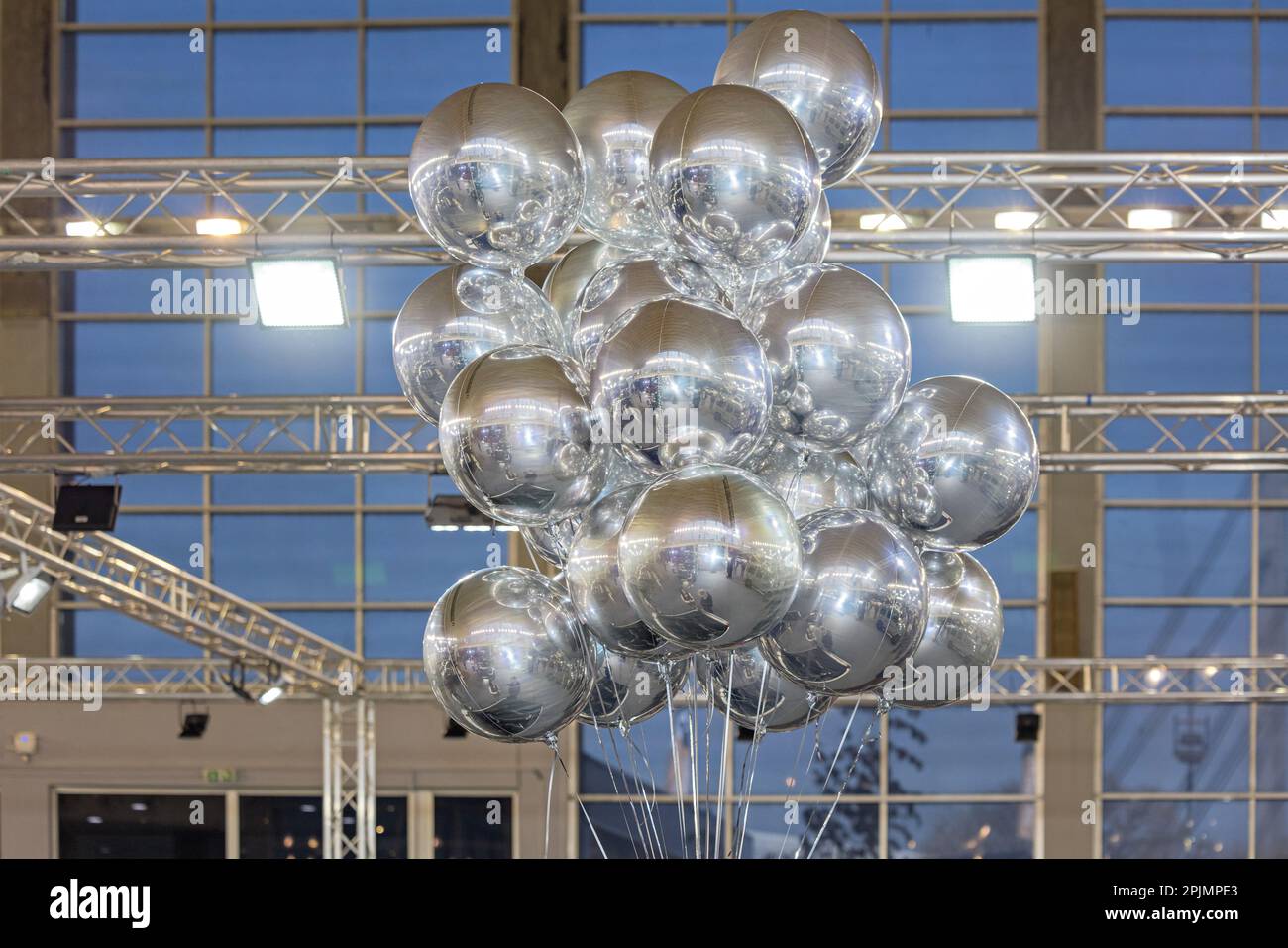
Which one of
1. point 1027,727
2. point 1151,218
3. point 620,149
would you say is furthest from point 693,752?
point 1027,727

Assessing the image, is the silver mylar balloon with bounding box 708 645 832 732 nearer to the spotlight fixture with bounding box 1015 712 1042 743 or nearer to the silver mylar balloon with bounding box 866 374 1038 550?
the silver mylar balloon with bounding box 866 374 1038 550

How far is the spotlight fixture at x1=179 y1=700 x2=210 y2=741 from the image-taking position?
11.2 m

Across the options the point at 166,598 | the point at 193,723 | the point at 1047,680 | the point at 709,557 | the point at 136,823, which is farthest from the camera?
the point at 136,823

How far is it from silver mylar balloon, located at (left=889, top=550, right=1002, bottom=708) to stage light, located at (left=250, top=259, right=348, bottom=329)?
3971 mm

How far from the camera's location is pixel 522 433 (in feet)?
8.98

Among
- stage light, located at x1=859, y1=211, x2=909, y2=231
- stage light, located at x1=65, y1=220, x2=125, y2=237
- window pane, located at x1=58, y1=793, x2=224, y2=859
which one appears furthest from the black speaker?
stage light, located at x1=859, y1=211, x2=909, y2=231

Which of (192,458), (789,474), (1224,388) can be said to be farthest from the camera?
(1224,388)

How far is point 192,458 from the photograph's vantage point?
8.93m

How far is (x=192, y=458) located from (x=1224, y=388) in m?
7.42

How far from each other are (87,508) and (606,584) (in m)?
6.79

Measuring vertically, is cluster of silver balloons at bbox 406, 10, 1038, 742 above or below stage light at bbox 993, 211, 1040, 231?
below

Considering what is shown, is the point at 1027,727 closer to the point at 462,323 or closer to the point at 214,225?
the point at 214,225
